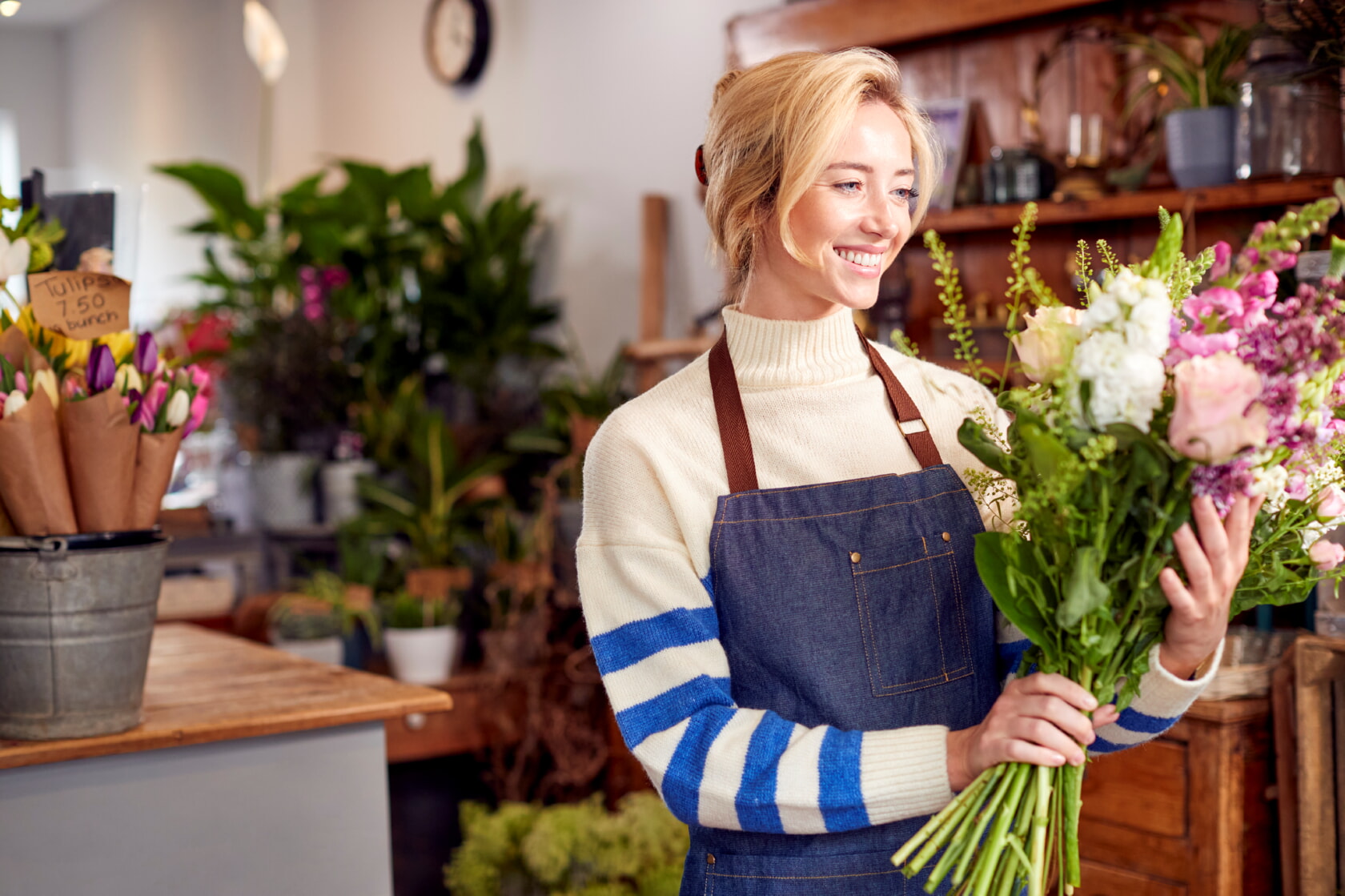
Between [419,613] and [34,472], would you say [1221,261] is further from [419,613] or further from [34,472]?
[419,613]

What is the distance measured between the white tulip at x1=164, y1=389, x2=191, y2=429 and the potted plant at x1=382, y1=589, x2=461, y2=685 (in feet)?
5.93

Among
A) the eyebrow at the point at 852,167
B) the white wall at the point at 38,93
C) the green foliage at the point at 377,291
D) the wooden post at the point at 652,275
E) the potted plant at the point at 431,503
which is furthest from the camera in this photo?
the white wall at the point at 38,93

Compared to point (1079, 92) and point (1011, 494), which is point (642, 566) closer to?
point (1011, 494)

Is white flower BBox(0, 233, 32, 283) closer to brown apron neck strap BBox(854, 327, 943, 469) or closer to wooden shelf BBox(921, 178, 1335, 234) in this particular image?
brown apron neck strap BBox(854, 327, 943, 469)

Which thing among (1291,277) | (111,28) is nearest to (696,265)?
(1291,277)

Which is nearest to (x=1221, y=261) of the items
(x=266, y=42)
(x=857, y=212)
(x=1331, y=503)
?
(x=1331, y=503)

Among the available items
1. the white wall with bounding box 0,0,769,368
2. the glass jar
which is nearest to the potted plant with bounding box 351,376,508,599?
the white wall with bounding box 0,0,769,368

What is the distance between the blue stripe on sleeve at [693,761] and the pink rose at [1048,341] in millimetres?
435

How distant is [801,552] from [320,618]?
2534 mm

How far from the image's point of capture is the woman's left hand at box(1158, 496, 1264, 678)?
3.47 feet

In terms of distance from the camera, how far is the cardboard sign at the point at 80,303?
1.75 metres

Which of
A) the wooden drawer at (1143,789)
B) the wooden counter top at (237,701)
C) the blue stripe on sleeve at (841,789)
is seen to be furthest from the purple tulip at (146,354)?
the wooden drawer at (1143,789)

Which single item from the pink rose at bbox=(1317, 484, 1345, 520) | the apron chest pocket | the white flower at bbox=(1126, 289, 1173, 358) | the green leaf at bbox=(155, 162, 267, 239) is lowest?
the apron chest pocket

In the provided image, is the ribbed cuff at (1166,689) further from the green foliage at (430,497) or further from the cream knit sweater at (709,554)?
the green foliage at (430,497)
